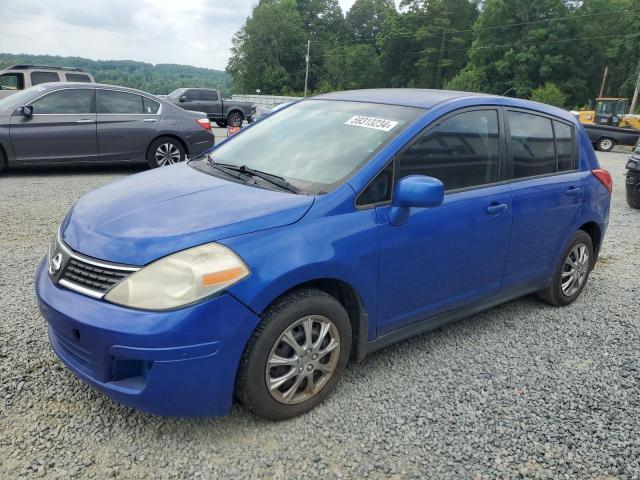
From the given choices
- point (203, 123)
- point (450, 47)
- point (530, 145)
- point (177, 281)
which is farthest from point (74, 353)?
point (450, 47)

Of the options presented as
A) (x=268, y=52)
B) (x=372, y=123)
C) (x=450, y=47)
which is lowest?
A: (x=372, y=123)

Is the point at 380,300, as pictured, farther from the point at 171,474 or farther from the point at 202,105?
the point at 202,105

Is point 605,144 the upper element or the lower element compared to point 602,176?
lower

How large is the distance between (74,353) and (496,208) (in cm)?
258

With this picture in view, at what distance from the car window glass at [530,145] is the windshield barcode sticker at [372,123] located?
103 cm

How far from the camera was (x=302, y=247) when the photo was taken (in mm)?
2523

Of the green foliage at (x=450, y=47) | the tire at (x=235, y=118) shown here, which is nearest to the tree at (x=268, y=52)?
the green foliage at (x=450, y=47)

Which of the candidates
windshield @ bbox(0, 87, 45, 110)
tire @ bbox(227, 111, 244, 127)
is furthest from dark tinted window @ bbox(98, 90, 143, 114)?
tire @ bbox(227, 111, 244, 127)

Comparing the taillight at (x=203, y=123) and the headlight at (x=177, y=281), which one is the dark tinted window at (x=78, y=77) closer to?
the taillight at (x=203, y=123)

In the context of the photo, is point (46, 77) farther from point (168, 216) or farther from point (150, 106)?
point (168, 216)

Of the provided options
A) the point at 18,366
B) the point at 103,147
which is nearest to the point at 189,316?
the point at 18,366

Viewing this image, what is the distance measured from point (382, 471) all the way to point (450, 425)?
0.54 m

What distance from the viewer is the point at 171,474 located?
2295 mm

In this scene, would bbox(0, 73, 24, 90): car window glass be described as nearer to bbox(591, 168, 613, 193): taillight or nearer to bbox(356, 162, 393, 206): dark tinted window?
bbox(356, 162, 393, 206): dark tinted window
